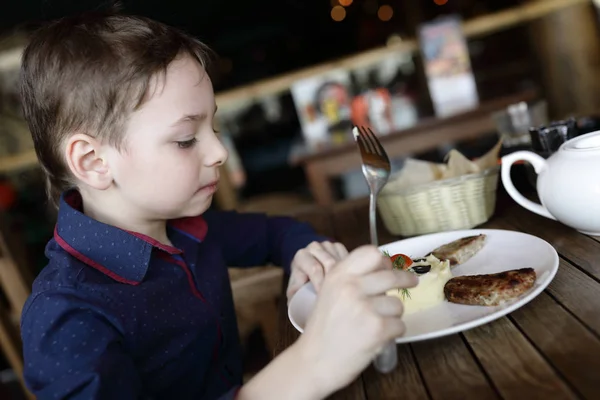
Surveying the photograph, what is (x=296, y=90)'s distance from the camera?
3.67m

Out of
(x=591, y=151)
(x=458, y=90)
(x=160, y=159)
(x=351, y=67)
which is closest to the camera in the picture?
(x=591, y=151)

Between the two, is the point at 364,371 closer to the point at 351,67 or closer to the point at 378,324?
the point at 378,324

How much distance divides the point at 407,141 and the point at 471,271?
212 centimetres

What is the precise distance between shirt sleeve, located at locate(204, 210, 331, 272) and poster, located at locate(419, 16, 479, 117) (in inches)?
80.7

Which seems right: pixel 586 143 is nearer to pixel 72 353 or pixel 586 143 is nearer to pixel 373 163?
pixel 373 163

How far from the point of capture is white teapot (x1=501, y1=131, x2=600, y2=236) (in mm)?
903

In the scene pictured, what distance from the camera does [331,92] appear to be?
11.9 ft

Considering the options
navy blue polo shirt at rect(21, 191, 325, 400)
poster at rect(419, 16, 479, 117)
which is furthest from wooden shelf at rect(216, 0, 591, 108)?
navy blue polo shirt at rect(21, 191, 325, 400)

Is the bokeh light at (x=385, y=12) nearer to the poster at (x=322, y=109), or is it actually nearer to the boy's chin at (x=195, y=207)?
the poster at (x=322, y=109)

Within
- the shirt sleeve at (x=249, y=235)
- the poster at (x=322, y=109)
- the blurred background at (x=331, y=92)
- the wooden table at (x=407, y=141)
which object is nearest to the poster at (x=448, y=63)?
the blurred background at (x=331, y=92)

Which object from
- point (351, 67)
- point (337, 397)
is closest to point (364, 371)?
point (337, 397)

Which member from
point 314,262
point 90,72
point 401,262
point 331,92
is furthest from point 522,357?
point 331,92

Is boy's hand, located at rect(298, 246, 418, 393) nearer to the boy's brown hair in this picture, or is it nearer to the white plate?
the white plate

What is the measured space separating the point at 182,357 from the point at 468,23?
198 inches
